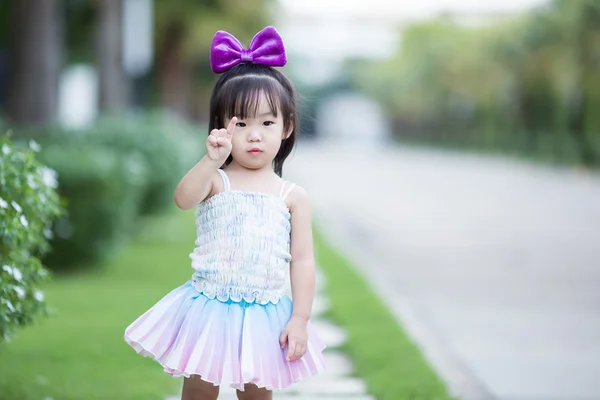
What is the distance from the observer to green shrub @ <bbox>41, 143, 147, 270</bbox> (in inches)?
316

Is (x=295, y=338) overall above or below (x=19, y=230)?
below

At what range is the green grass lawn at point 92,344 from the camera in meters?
4.62

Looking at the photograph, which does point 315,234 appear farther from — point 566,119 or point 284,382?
point 566,119

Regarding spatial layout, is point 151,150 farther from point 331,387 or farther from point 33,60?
point 331,387

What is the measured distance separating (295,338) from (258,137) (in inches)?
26.3

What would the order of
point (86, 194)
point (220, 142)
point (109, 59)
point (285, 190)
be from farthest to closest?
point (109, 59)
point (86, 194)
point (285, 190)
point (220, 142)

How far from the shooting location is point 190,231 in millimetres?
13812

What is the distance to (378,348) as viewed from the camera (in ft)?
18.1

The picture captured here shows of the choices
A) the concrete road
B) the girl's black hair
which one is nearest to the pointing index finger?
the girl's black hair

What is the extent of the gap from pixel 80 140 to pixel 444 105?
183ft

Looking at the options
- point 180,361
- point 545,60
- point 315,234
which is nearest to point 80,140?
point 315,234

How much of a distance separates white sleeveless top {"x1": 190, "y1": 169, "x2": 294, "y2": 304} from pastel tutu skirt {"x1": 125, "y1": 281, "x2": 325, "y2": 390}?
0.04 m

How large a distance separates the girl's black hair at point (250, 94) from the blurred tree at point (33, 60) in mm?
7643

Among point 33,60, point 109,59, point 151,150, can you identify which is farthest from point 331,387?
point 109,59
